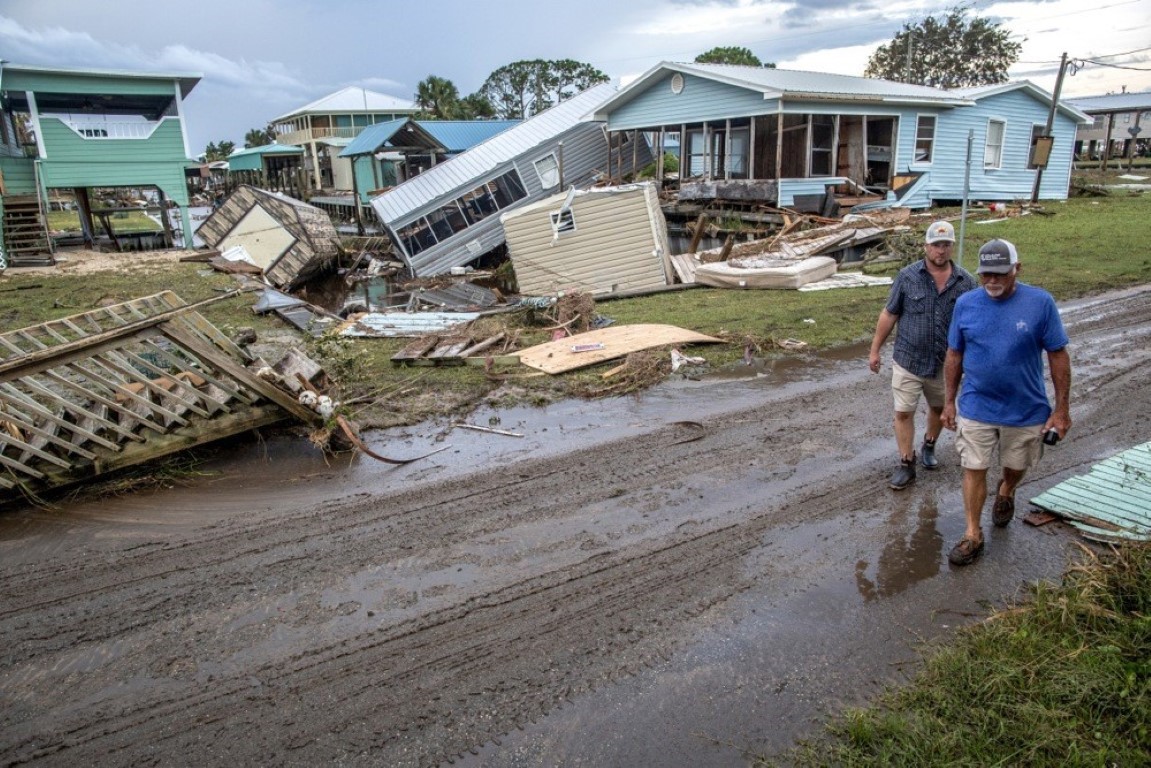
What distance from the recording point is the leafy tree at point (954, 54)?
5794cm

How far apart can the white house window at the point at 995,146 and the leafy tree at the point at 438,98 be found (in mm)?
43134

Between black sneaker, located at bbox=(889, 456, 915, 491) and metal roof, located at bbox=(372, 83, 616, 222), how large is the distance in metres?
20.4

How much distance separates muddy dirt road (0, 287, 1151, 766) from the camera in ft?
10.6

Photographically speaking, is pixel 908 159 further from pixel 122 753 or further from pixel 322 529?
pixel 122 753

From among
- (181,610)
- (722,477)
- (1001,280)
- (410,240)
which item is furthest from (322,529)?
(410,240)

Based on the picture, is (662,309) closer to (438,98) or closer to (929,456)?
(929,456)

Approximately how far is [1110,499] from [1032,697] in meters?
2.42

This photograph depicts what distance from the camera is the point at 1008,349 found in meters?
4.10

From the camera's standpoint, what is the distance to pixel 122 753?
3150 millimetres

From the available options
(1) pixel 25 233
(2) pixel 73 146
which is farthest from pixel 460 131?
(1) pixel 25 233

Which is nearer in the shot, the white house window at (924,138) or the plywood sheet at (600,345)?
the plywood sheet at (600,345)

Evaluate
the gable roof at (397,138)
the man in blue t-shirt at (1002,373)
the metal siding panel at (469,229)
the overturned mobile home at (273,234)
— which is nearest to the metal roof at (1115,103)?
the metal siding panel at (469,229)

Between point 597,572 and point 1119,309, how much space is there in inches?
394

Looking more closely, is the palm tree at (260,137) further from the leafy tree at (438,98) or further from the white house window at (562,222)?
the white house window at (562,222)
